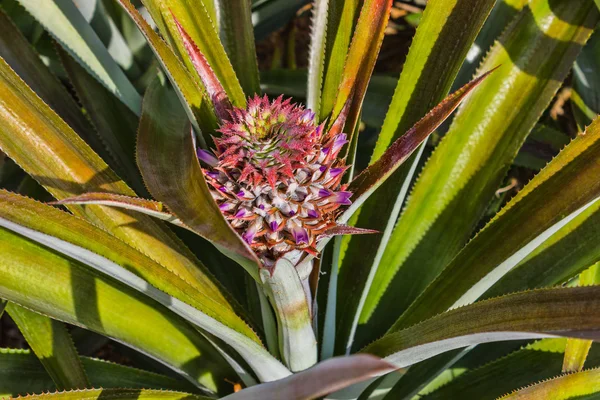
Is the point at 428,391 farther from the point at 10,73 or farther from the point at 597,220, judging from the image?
the point at 10,73

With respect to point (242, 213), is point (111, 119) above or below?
above

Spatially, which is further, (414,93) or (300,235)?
(414,93)

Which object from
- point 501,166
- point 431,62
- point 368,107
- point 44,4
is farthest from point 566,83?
point 44,4

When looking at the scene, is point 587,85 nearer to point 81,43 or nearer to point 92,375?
point 81,43

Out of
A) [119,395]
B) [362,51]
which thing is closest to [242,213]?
[362,51]

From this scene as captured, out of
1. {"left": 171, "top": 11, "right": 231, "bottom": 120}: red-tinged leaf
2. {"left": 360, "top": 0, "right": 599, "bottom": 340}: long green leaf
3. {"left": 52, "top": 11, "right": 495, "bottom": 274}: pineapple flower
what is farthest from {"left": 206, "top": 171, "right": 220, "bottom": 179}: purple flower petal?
{"left": 360, "top": 0, "right": 599, "bottom": 340}: long green leaf

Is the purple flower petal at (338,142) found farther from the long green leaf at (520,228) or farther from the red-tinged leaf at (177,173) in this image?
the long green leaf at (520,228)
